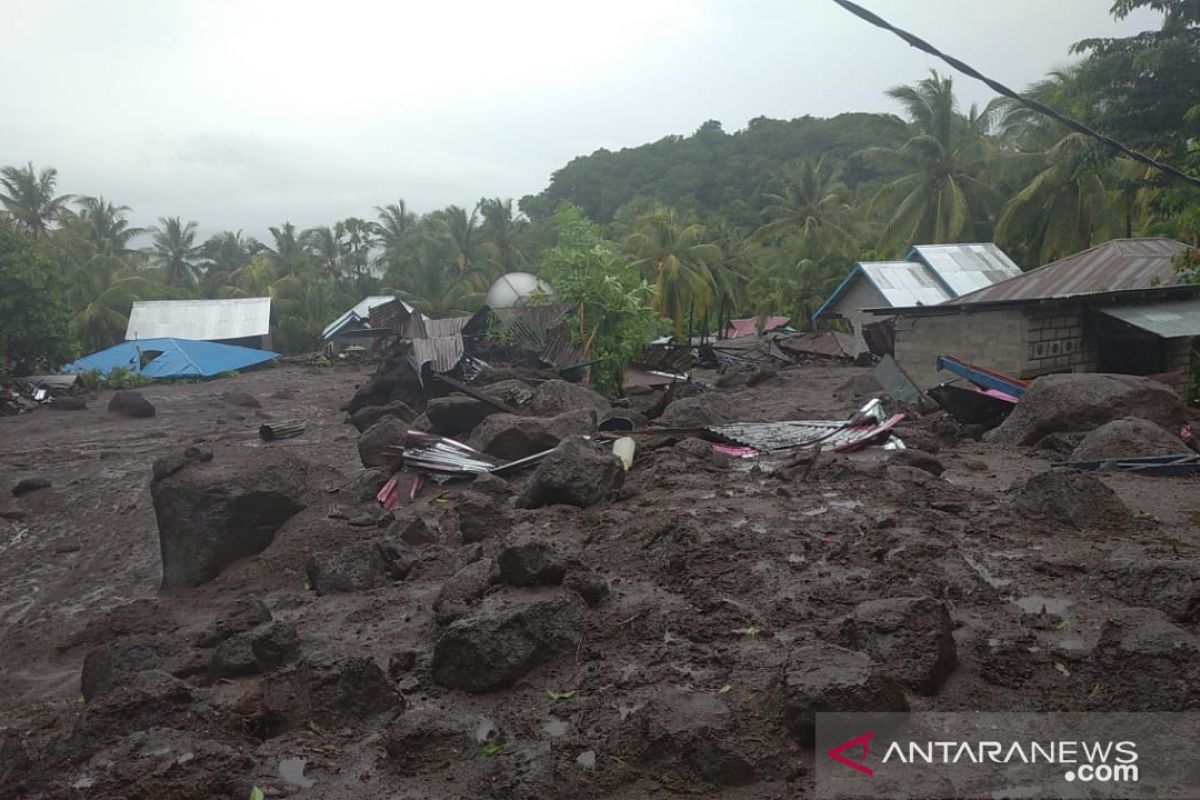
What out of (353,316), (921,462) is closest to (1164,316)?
(921,462)

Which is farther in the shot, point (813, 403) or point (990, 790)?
point (813, 403)

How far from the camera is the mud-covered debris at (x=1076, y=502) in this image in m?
7.02

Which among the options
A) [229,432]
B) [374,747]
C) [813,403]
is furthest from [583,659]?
[229,432]

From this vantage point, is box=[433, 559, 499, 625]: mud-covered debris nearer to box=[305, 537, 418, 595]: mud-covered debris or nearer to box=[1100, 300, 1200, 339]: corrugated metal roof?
box=[305, 537, 418, 595]: mud-covered debris

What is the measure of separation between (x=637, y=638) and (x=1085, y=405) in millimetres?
8293

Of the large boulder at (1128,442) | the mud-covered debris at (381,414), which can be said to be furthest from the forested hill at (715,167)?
the large boulder at (1128,442)

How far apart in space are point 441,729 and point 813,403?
48.5 feet

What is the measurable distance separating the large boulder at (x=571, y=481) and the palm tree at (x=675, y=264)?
2475 centimetres

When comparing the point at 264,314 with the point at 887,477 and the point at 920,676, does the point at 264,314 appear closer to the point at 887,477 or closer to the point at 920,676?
the point at 887,477

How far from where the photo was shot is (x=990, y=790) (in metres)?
3.49

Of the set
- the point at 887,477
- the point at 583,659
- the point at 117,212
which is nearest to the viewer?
the point at 583,659

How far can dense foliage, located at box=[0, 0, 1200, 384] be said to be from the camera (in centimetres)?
1586

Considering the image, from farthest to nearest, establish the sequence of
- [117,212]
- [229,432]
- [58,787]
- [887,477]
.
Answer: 1. [117,212]
2. [229,432]
3. [887,477]
4. [58,787]

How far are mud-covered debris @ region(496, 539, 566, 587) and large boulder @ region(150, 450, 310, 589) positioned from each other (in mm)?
5035
